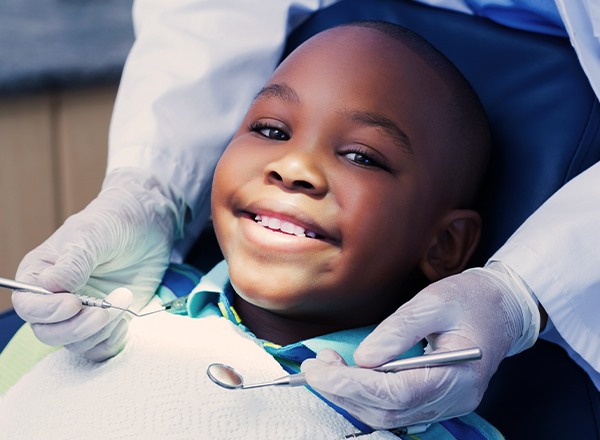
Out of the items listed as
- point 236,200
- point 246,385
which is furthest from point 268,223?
point 246,385

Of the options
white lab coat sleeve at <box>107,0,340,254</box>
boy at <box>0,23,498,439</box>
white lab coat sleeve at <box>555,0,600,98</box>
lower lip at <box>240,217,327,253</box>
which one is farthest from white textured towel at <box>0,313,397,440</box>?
white lab coat sleeve at <box>555,0,600,98</box>

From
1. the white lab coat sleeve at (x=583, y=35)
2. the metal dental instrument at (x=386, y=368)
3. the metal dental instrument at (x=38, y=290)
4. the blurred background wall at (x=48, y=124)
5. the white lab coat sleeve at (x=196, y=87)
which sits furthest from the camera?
the blurred background wall at (x=48, y=124)

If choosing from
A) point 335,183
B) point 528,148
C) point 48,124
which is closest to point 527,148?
point 528,148

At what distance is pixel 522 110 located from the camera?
1.17 metres

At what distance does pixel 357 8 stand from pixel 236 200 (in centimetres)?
43

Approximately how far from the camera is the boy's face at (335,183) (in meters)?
1.01

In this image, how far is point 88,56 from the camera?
6.82 feet

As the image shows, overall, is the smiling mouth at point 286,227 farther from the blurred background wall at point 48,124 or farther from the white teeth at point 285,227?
the blurred background wall at point 48,124

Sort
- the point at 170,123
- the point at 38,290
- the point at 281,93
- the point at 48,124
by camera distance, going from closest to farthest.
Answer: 1. the point at 38,290
2. the point at 281,93
3. the point at 170,123
4. the point at 48,124

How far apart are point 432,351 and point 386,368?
0.23 feet

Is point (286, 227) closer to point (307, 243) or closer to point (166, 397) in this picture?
point (307, 243)

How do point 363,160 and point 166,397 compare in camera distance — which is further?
point 363,160

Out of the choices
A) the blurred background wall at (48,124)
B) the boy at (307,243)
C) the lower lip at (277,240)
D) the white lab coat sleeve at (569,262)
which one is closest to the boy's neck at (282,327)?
the boy at (307,243)

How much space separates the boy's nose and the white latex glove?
0.23m
